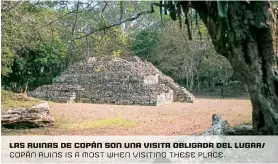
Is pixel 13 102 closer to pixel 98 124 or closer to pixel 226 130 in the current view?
pixel 98 124

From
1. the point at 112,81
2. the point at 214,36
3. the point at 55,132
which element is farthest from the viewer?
the point at 112,81

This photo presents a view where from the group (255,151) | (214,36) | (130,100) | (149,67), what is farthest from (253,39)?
(149,67)

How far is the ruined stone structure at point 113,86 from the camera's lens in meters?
21.5

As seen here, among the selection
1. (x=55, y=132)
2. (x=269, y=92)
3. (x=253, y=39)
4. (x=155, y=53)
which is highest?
(x=155, y=53)

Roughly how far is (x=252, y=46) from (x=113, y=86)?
19.9 metres

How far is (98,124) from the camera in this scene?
1198cm

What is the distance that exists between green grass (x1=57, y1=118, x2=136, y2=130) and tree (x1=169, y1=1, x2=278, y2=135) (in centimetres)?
844

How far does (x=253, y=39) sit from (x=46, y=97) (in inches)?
804

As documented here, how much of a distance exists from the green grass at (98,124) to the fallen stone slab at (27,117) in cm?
63

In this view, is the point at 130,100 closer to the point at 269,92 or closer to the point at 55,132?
the point at 55,132

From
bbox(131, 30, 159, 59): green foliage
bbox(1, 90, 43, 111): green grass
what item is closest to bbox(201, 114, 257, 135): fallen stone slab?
bbox(1, 90, 43, 111): green grass

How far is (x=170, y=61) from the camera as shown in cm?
2994

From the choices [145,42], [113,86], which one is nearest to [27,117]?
[113,86]

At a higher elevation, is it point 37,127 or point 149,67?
point 149,67
